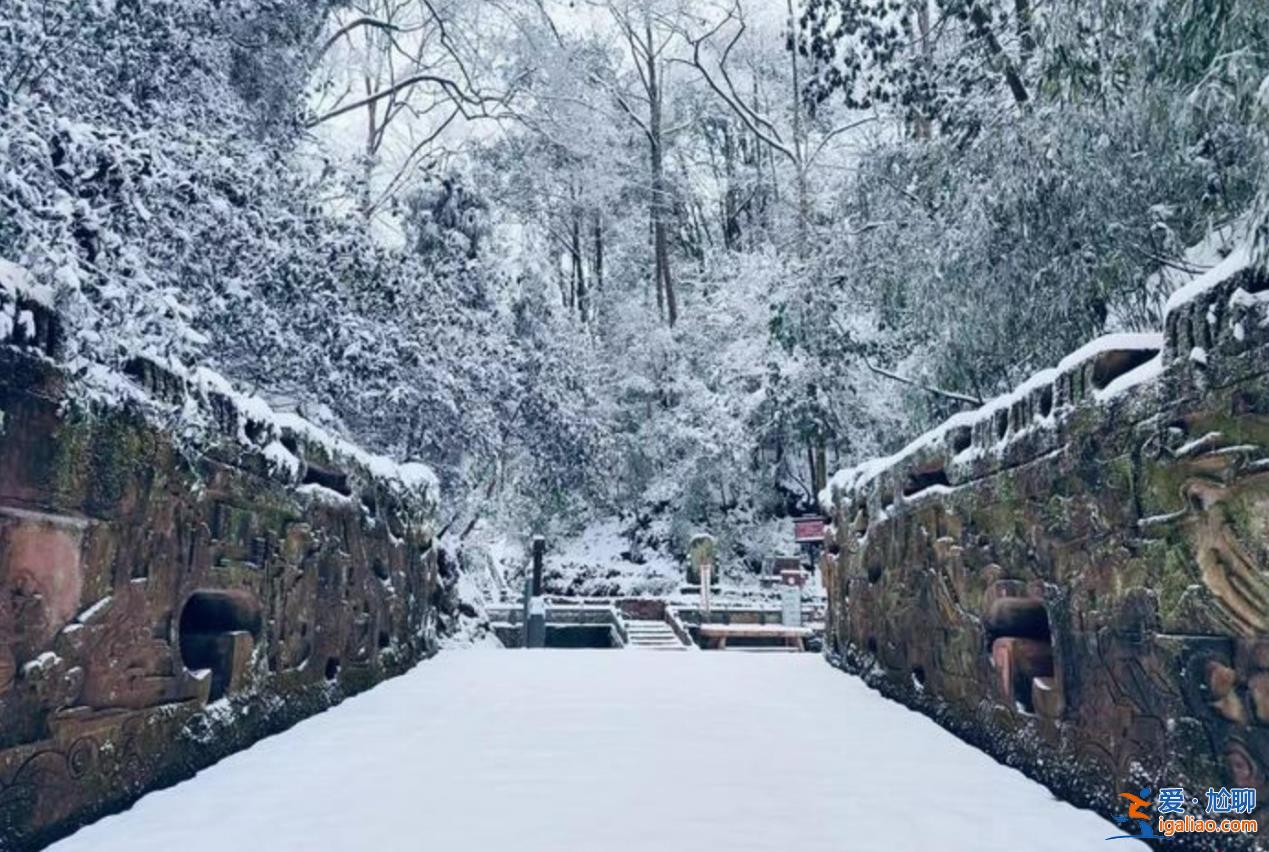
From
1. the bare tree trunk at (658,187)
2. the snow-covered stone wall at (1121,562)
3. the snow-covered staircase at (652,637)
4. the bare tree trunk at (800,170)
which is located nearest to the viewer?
the snow-covered stone wall at (1121,562)

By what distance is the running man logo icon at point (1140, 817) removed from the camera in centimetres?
198

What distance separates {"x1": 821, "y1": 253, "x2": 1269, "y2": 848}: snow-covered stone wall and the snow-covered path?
0.71 ft

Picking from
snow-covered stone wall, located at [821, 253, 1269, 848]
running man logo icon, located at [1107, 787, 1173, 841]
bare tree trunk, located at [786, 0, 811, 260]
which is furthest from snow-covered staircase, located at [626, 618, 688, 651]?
running man logo icon, located at [1107, 787, 1173, 841]

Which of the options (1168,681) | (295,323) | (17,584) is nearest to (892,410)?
(295,323)

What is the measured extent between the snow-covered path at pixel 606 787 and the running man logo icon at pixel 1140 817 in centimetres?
3

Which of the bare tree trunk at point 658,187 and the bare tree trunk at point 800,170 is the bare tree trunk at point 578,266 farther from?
the bare tree trunk at point 800,170

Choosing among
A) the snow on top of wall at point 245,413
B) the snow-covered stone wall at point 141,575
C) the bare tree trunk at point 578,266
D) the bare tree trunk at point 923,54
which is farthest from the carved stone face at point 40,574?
the bare tree trunk at point 578,266

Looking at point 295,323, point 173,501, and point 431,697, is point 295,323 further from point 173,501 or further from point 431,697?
point 173,501

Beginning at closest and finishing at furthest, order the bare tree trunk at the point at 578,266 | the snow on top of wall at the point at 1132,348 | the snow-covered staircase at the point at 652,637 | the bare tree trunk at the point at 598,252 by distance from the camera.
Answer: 1. the snow on top of wall at the point at 1132,348
2. the snow-covered staircase at the point at 652,637
3. the bare tree trunk at the point at 598,252
4. the bare tree trunk at the point at 578,266

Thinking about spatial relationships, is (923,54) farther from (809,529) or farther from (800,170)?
(800,170)

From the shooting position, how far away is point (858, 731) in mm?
3545

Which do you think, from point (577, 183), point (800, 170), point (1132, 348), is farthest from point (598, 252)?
point (1132, 348)

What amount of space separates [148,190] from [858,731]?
3.68 meters

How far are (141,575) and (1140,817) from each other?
2550 millimetres
